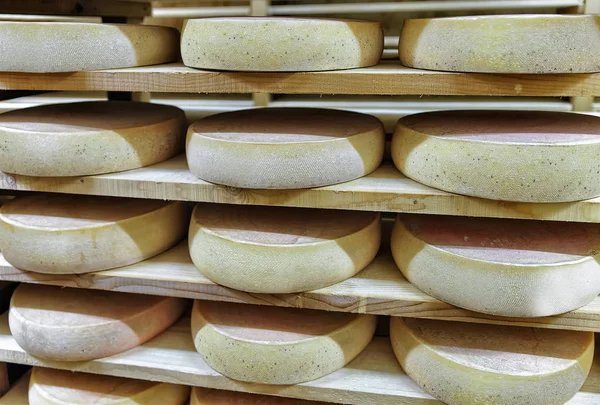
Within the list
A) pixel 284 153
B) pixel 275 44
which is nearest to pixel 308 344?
pixel 284 153

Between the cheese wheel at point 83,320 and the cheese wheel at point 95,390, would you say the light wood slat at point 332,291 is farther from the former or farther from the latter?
the cheese wheel at point 95,390

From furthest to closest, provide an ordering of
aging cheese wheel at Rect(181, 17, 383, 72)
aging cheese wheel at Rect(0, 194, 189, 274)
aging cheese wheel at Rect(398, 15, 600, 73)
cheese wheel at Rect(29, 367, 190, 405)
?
→ cheese wheel at Rect(29, 367, 190, 405) < aging cheese wheel at Rect(0, 194, 189, 274) < aging cheese wheel at Rect(181, 17, 383, 72) < aging cheese wheel at Rect(398, 15, 600, 73)

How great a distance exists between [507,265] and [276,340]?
62 centimetres

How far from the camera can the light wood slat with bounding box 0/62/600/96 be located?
4.11 feet

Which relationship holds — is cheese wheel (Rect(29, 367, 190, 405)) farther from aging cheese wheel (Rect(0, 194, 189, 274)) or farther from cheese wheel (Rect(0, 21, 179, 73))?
cheese wheel (Rect(0, 21, 179, 73))

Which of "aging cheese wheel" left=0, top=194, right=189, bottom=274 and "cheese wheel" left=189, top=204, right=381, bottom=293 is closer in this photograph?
"cheese wheel" left=189, top=204, right=381, bottom=293

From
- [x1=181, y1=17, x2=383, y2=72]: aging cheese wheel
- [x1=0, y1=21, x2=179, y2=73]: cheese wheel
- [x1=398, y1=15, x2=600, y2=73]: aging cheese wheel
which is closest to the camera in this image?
[x1=398, y1=15, x2=600, y2=73]: aging cheese wheel

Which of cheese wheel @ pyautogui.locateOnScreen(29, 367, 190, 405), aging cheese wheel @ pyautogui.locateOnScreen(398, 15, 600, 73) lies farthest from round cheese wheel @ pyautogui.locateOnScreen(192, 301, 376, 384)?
aging cheese wheel @ pyautogui.locateOnScreen(398, 15, 600, 73)

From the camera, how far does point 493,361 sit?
1.45m

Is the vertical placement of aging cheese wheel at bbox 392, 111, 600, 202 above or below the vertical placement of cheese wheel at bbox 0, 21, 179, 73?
below

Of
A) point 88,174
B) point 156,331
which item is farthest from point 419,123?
point 156,331

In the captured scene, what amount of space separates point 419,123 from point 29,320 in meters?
1.24

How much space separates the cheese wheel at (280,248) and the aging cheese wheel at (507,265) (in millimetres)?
142

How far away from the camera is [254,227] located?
1.56 m
